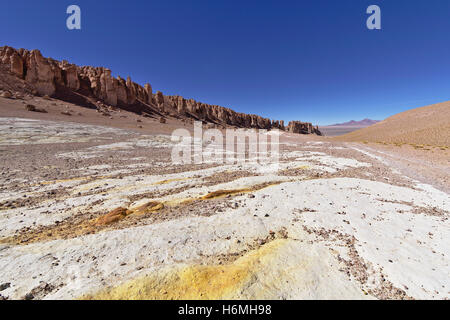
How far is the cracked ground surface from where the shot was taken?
135 inches

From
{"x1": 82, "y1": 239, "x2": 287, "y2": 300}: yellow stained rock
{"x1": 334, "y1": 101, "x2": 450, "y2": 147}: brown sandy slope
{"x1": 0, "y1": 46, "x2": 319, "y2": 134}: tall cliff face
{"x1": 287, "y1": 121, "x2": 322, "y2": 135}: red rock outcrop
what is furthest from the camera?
{"x1": 287, "y1": 121, "x2": 322, "y2": 135}: red rock outcrop

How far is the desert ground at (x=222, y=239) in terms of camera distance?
3422mm

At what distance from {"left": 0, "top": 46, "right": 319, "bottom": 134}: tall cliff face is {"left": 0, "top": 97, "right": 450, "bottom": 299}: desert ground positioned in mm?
85650

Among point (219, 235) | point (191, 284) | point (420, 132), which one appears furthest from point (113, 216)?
point (420, 132)

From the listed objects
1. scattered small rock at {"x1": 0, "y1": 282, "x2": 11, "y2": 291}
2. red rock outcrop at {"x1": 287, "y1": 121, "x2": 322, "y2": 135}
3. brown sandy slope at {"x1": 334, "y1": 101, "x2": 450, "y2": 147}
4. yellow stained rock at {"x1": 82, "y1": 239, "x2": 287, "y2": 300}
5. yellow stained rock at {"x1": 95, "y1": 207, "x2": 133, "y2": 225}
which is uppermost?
red rock outcrop at {"x1": 287, "y1": 121, "x2": 322, "y2": 135}

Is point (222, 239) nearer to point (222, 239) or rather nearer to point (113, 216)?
point (222, 239)

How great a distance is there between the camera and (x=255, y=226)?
573 centimetres

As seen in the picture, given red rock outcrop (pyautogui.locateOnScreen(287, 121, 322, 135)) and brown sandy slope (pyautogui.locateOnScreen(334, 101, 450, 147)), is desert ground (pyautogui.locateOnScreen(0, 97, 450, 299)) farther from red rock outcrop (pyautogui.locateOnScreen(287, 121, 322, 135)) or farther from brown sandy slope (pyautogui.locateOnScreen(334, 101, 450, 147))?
red rock outcrop (pyautogui.locateOnScreen(287, 121, 322, 135))

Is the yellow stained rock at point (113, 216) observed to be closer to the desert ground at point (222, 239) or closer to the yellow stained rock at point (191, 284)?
the desert ground at point (222, 239)

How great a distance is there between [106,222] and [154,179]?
4938 mm

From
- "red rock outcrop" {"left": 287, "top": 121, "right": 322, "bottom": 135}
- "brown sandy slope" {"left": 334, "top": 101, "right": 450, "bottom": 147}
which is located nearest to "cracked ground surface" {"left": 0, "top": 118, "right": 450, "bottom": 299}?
"brown sandy slope" {"left": 334, "top": 101, "right": 450, "bottom": 147}

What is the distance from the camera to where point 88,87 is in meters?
83.3

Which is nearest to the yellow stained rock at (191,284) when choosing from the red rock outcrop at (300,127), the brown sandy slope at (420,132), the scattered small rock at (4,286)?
the scattered small rock at (4,286)
